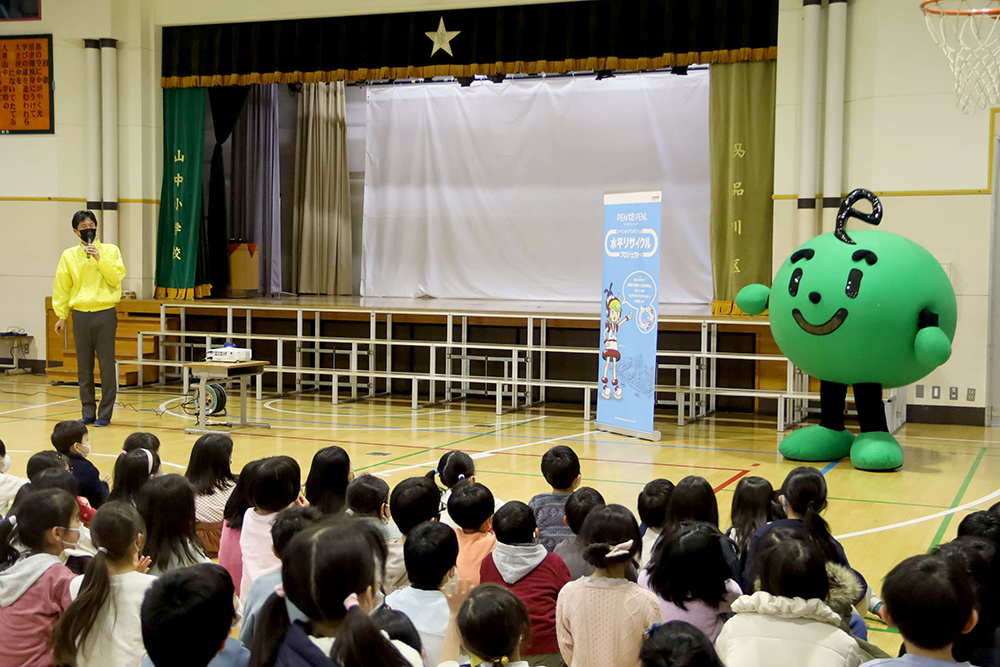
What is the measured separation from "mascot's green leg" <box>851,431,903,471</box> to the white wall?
2003 millimetres

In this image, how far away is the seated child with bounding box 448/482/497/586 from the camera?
9.65ft

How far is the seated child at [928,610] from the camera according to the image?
1.85 metres

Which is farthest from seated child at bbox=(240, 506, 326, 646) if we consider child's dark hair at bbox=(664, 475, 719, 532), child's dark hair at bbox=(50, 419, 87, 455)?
child's dark hair at bbox=(50, 419, 87, 455)

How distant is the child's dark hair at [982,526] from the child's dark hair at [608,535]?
918mm

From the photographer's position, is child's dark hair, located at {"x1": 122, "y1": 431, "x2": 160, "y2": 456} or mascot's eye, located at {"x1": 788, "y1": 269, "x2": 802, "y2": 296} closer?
child's dark hair, located at {"x1": 122, "y1": 431, "x2": 160, "y2": 456}

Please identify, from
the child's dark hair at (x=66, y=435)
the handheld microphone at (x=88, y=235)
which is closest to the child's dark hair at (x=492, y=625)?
the child's dark hair at (x=66, y=435)

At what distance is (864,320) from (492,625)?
16.2 feet

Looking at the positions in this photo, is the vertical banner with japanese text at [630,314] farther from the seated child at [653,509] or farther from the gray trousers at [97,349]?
the seated child at [653,509]

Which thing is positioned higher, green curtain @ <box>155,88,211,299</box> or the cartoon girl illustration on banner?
green curtain @ <box>155,88,211,299</box>

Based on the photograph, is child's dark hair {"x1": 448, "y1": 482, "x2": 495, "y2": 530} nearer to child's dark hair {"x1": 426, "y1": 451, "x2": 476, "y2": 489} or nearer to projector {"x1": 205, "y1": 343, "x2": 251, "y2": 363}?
child's dark hair {"x1": 426, "y1": 451, "x2": 476, "y2": 489}

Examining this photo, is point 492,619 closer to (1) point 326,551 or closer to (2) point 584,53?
(1) point 326,551

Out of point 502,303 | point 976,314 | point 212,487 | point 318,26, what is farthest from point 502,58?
point 212,487

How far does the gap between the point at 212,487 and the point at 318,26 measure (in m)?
6.98

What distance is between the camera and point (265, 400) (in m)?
9.54
